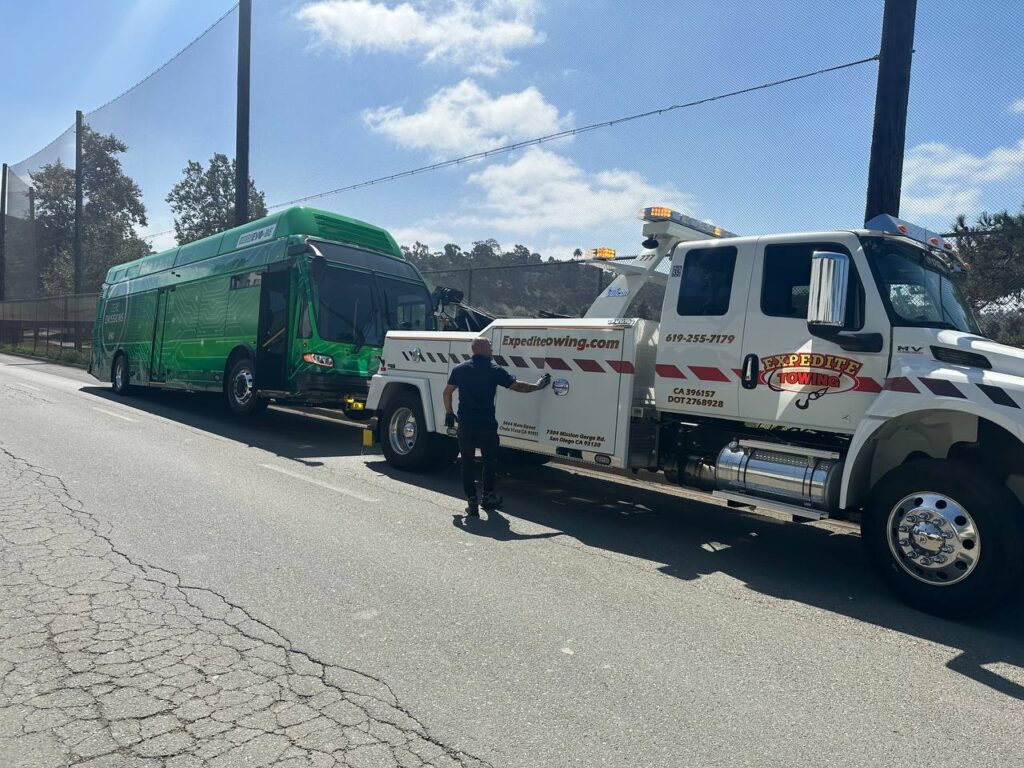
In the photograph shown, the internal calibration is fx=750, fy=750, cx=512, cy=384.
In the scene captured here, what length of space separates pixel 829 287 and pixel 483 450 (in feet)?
11.7

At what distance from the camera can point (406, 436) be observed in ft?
30.0

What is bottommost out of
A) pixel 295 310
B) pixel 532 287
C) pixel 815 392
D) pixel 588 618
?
pixel 588 618

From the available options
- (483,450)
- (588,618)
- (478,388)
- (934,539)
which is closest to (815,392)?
(934,539)

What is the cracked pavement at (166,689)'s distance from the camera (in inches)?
113

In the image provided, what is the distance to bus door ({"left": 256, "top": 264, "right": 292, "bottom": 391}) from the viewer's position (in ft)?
40.0

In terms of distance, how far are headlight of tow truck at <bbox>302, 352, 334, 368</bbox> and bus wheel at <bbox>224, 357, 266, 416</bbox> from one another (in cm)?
159

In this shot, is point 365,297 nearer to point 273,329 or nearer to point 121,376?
point 273,329

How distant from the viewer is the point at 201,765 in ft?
9.09

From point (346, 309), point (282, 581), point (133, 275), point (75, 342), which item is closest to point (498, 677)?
point (282, 581)

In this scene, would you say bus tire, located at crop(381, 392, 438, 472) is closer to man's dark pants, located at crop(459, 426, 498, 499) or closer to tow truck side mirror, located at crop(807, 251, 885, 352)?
man's dark pants, located at crop(459, 426, 498, 499)

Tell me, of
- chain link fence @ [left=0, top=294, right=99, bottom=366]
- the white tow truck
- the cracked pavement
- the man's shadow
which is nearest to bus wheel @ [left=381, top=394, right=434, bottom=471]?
the white tow truck

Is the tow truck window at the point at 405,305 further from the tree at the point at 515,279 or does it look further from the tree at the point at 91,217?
the tree at the point at 91,217

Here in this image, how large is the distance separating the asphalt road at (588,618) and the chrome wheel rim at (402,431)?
0.75m

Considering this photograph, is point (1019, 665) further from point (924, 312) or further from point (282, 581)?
point (282, 581)
